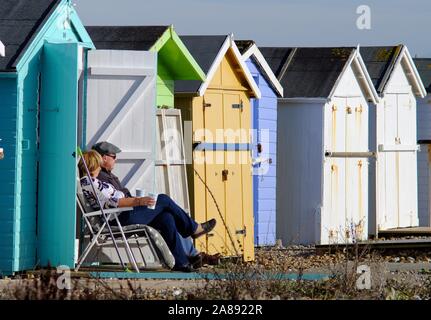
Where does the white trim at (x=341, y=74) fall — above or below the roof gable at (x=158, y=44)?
→ above

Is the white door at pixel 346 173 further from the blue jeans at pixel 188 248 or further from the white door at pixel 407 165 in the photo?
the blue jeans at pixel 188 248

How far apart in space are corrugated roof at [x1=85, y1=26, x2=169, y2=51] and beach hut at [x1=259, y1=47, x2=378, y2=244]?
18.3ft

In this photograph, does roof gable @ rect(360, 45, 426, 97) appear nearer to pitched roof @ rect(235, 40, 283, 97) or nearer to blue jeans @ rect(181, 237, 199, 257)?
pitched roof @ rect(235, 40, 283, 97)

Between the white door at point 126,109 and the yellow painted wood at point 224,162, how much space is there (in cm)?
196

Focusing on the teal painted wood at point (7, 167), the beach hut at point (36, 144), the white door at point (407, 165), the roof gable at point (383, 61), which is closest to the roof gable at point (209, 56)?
the beach hut at point (36, 144)

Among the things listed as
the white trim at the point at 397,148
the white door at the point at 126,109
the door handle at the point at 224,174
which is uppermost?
the white trim at the point at 397,148

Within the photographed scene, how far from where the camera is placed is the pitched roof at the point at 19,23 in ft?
48.5

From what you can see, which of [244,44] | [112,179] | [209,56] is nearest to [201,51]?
[209,56]

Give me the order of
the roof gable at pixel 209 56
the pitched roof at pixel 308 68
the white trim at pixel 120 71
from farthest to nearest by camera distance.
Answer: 1. the pitched roof at pixel 308 68
2. the roof gable at pixel 209 56
3. the white trim at pixel 120 71

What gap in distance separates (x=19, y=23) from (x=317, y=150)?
876cm

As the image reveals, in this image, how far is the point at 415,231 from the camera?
85.1 feet

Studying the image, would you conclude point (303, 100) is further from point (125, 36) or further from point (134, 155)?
point (134, 155)

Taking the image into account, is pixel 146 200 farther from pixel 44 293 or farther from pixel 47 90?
pixel 44 293
